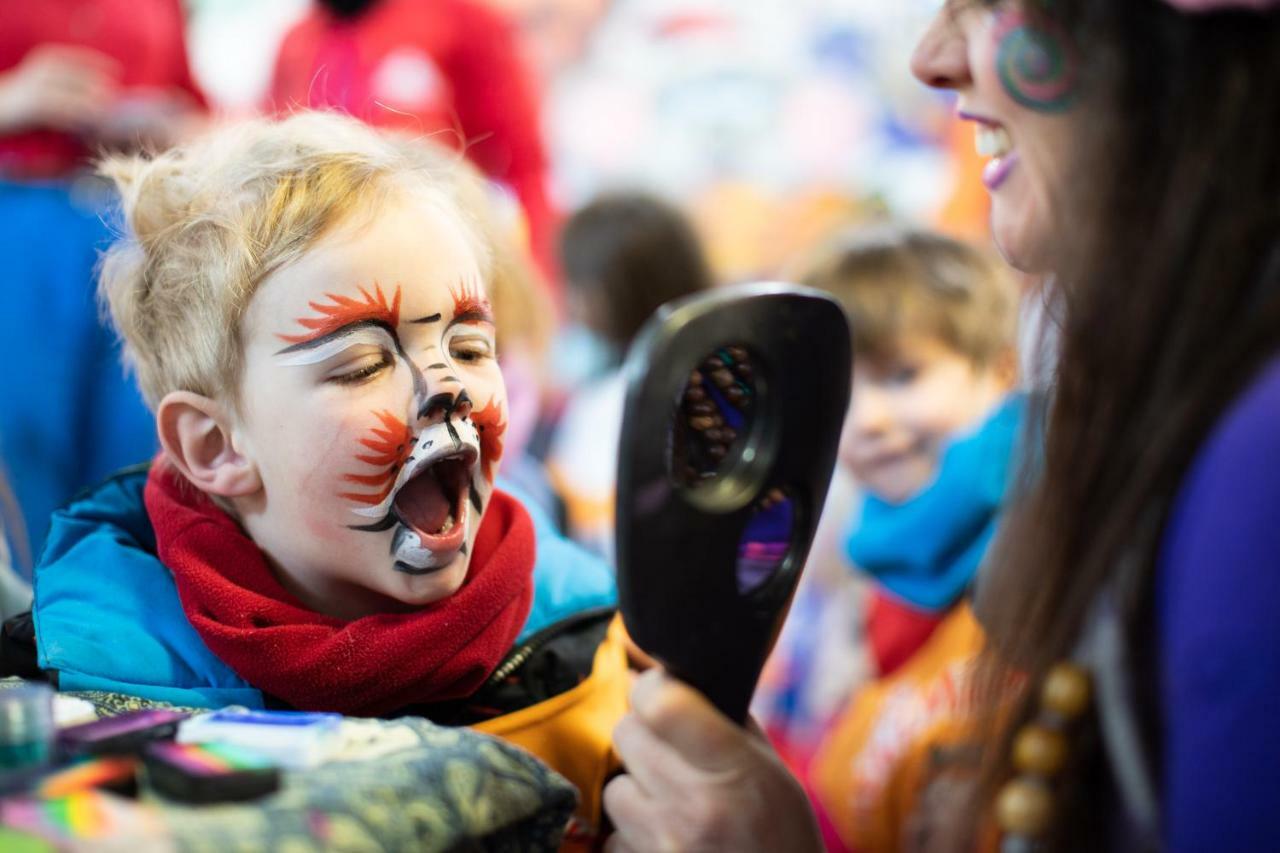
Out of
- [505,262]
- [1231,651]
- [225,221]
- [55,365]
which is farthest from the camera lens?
[55,365]

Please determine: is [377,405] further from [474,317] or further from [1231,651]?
[1231,651]

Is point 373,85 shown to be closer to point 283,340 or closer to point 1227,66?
point 283,340

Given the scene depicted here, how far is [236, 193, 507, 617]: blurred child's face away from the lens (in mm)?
880

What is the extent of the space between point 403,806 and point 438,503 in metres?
0.31

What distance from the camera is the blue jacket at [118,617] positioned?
2.84ft

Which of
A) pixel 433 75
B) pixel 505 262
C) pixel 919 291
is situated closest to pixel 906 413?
pixel 919 291

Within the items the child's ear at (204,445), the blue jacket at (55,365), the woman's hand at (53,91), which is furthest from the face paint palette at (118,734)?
the woman's hand at (53,91)

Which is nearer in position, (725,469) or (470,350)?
(725,469)

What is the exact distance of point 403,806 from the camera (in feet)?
2.16

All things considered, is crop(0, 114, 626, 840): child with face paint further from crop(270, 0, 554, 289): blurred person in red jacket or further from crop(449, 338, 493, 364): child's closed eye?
crop(270, 0, 554, 289): blurred person in red jacket

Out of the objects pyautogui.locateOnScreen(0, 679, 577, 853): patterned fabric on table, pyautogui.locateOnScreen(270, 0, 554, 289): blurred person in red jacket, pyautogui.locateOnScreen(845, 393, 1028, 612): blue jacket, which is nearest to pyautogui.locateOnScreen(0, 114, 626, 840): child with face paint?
pyautogui.locateOnScreen(0, 679, 577, 853): patterned fabric on table

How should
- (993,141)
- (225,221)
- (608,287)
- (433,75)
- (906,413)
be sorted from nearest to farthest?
(993,141), (225,221), (906,413), (433,75), (608,287)

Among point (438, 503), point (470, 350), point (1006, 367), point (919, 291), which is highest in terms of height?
point (470, 350)

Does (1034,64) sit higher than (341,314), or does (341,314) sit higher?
(1034,64)
